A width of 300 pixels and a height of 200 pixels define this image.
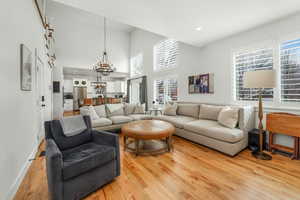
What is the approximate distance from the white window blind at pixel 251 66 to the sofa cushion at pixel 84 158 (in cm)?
342

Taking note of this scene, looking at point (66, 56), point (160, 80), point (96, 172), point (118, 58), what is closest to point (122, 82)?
point (118, 58)

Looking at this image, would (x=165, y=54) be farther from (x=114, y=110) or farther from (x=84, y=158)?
(x=84, y=158)

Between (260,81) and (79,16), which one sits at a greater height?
(79,16)

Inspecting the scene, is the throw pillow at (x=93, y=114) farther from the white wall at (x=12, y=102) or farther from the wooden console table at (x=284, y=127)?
the wooden console table at (x=284, y=127)

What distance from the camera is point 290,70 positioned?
2682mm

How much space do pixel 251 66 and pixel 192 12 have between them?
2.04m

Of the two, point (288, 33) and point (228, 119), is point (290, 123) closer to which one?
point (228, 119)

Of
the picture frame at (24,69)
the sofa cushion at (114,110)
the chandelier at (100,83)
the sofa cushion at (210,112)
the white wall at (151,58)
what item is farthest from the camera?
the chandelier at (100,83)

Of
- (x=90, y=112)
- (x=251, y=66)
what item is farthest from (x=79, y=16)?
(x=251, y=66)

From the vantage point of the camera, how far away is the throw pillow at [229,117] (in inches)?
110

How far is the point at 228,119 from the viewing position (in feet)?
9.39

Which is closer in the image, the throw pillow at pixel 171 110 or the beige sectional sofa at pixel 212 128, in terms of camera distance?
the beige sectional sofa at pixel 212 128

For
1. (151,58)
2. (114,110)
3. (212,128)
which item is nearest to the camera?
(212,128)

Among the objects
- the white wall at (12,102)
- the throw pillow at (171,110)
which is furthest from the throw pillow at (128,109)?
the white wall at (12,102)
